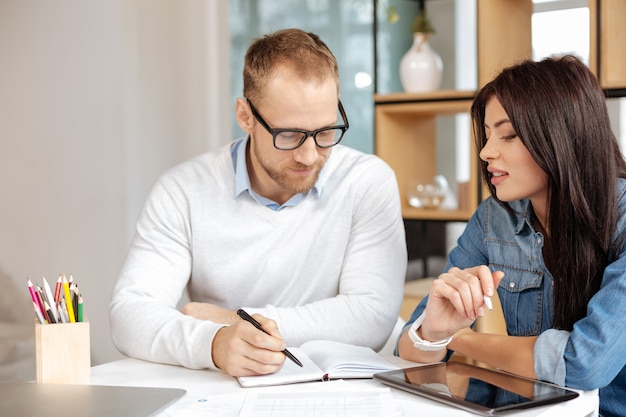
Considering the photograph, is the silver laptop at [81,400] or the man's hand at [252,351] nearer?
the silver laptop at [81,400]

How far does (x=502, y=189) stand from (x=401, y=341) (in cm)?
37

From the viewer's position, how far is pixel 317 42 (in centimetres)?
193

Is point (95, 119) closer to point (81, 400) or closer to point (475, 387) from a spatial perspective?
point (81, 400)

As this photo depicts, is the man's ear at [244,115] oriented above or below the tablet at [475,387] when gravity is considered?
above

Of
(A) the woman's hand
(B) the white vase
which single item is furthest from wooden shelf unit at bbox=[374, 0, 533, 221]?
(A) the woman's hand

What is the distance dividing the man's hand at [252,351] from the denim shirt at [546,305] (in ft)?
1.25

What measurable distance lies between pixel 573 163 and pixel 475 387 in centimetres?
50

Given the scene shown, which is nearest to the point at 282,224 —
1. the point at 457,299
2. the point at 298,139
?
the point at 298,139

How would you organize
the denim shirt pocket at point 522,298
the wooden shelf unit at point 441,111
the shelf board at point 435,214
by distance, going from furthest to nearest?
the shelf board at point 435,214 → the wooden shelf unit at point 441,111 → the denim shirt pocket at point 522,298

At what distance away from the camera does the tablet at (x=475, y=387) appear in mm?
1221

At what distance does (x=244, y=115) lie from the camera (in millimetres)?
1989

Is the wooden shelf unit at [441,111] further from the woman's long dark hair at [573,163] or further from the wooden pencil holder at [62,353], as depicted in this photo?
the wooden pencil holder at [62,353]

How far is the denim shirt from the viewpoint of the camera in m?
1.39

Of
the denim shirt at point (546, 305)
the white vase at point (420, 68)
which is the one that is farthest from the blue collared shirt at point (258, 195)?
the white vase at point (420, 68)
